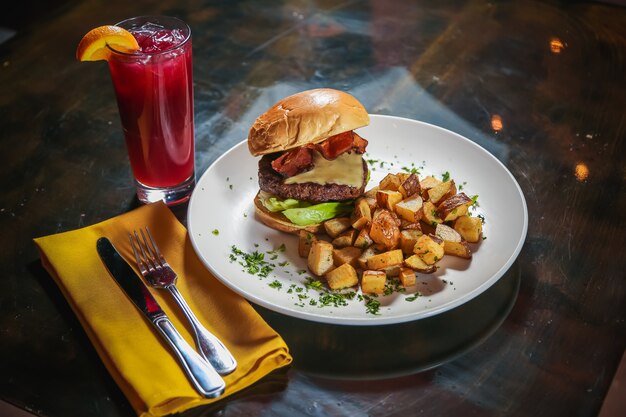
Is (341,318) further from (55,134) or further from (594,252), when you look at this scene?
(55,134)

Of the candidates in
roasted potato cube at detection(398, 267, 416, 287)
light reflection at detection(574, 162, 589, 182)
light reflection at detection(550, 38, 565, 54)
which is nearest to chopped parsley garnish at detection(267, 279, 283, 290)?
roasted potato cube at detection(398, 267, 416, 287)

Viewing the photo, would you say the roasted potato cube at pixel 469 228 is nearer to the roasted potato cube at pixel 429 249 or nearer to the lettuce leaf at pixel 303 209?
the roasted potato cube at pixel 429 249

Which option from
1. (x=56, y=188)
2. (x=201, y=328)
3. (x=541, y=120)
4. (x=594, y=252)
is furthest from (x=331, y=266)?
(x=541, y=120)

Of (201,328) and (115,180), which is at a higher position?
(201,328)

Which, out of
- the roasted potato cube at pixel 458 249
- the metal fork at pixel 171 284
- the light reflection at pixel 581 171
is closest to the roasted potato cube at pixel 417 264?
the roasted potato cube at pixel 458 249

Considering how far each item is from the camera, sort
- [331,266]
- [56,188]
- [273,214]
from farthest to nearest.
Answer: [56,188], [273,214], [331,266]

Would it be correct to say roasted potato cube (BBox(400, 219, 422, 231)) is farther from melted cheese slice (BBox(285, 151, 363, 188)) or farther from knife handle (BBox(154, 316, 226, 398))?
knife handle (BBox(154, 316, 226, 398))
